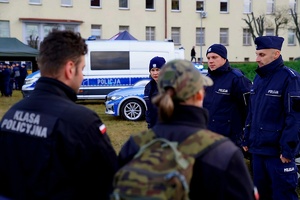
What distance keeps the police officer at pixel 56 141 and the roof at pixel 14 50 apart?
20601 mm

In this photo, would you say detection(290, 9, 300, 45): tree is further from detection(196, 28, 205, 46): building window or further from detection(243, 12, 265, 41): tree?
detection(196, 28, 205, 46): building window

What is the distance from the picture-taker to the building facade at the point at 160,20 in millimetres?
37531

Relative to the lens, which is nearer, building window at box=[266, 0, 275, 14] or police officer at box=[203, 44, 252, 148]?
police officer at box=[203, 44, 252, 148]

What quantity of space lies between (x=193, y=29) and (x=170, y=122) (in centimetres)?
4231

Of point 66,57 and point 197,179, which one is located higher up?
point 66,57

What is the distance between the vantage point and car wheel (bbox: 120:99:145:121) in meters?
12.2

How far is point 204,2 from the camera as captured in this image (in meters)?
43.8

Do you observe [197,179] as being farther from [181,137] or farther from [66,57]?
[66,57]

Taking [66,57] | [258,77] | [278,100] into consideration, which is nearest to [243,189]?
[66,57]

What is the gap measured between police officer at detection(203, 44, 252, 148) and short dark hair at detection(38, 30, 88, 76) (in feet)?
8.88

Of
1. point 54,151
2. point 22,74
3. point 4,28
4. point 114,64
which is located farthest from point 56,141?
point 4,28

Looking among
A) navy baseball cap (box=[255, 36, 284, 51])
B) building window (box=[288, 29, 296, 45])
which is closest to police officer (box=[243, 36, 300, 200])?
navy baseball cap (box=[255, 36, 284, 51])

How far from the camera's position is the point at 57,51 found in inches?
86.8

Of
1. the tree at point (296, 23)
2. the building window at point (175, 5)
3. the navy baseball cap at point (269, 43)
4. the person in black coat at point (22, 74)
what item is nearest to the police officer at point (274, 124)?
the navy baseball cap at point (269, 43)
